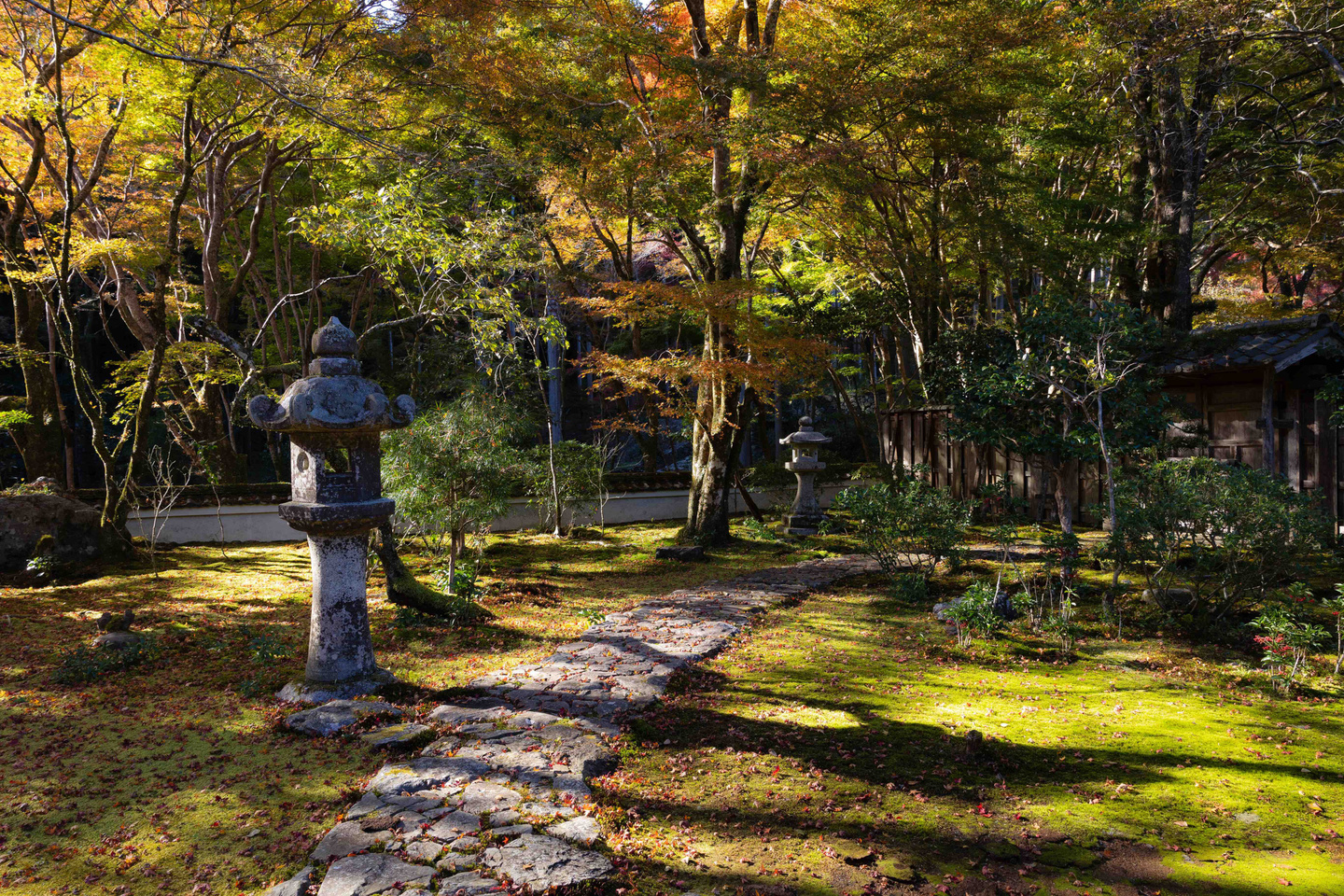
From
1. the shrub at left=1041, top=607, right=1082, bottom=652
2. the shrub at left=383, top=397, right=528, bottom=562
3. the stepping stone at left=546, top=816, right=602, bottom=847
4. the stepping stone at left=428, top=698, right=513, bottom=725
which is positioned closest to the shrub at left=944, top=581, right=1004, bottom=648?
the shrub at left=1041, top=607, right=1082, bottom=652

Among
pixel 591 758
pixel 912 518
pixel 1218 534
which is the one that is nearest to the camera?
pixel 591 758

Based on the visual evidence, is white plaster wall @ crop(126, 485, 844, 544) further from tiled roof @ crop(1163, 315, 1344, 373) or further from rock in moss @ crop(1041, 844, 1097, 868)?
tiled roof @ crop(1163, 315, 1344, 373)

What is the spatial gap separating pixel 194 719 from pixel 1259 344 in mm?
14112

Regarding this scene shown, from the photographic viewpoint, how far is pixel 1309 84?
12.9 meters

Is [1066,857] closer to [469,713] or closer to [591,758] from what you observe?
[591,758]

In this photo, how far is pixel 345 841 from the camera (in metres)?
3.77

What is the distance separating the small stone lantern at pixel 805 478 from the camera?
14.7m

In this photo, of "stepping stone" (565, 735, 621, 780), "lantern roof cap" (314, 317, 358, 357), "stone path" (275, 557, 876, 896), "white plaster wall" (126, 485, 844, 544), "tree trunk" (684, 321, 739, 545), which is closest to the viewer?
"stone path" (275, 557, 876, 896)

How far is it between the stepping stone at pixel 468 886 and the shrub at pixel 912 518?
646 centimetres

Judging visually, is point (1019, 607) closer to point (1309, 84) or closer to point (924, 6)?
point (924, 6)

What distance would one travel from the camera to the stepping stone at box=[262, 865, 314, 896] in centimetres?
337

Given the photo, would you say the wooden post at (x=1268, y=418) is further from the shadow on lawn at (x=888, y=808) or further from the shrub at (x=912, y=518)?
the shadow on lawn at (x=888, y=808)

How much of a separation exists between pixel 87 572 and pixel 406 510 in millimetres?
4992

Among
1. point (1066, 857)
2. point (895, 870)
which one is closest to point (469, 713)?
point (895, 870)
